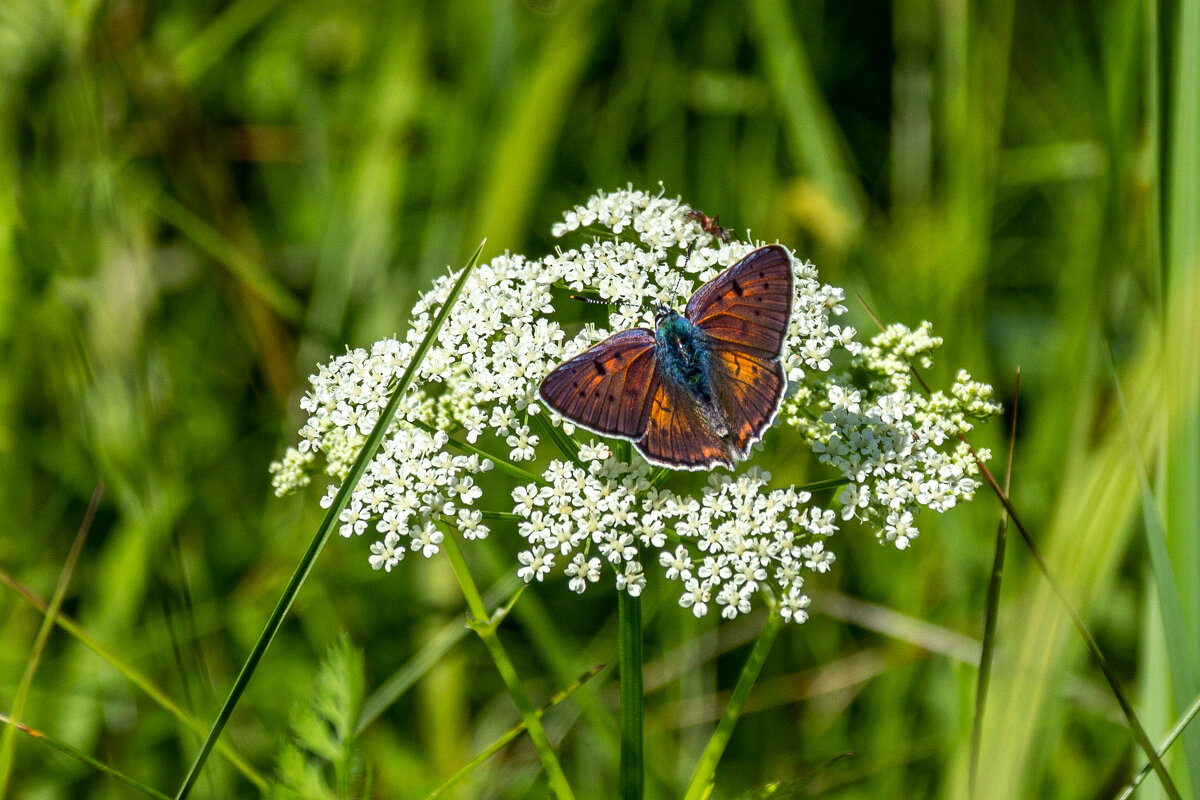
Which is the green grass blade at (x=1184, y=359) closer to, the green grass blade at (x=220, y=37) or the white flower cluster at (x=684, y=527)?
the white flower cluster at (x=684, y=527)

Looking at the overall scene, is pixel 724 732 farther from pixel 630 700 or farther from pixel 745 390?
pixel 745 390

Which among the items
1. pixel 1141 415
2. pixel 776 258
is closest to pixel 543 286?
pixel 776 258

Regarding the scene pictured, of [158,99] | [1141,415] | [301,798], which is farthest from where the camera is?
[158,99]

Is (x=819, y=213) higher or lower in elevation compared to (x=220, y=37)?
lower

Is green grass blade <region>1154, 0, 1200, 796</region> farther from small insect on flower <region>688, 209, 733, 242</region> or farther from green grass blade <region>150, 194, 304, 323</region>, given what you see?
green grass blade <region>150, 194, 304, 323</region>

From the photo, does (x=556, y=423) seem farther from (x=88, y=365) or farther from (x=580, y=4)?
(x=580, y=4)

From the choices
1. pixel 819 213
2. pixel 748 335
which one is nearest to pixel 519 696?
pixel 748 335
